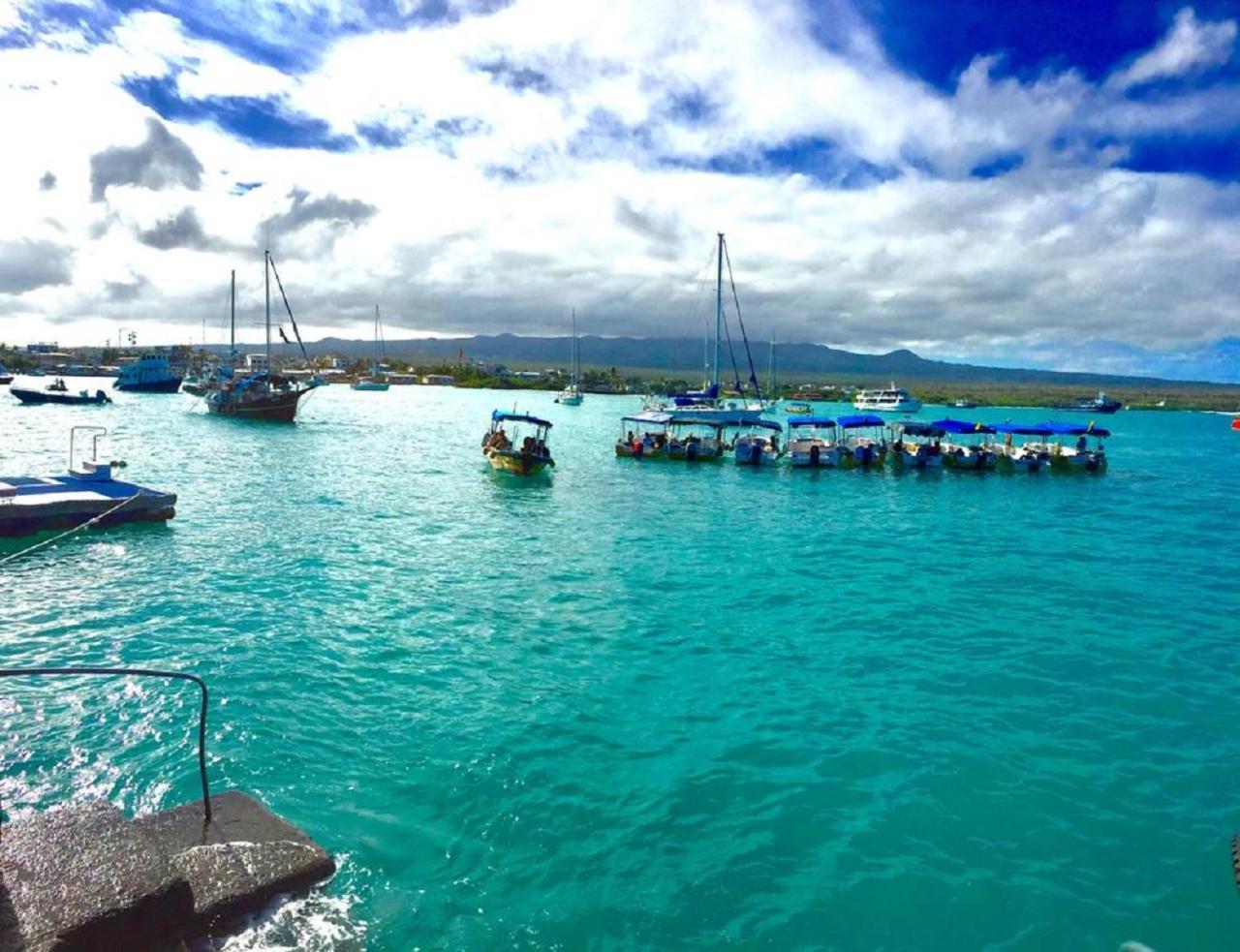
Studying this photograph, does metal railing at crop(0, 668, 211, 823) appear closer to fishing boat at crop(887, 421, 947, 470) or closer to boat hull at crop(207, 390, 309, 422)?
fishing boat at crop(887, 421, 947, 470)

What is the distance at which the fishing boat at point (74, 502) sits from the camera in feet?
83.4

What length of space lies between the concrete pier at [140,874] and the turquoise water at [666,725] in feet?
1.56

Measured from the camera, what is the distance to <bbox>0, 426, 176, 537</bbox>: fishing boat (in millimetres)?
A: 25422

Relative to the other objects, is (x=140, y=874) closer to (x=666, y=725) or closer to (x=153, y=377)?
(x=666, y=725)

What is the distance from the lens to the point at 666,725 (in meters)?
13.7

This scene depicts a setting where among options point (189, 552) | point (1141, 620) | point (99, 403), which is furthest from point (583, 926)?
point (99, 403)

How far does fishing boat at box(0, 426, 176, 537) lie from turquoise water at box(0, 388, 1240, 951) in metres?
0.90

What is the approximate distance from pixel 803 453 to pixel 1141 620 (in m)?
38.9

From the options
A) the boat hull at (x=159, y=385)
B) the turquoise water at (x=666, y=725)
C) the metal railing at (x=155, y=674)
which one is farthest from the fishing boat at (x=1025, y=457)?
the boat hull at (x=159, y=385)

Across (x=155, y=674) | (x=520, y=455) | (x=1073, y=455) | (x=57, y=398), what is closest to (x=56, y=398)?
(x=57, y=398)

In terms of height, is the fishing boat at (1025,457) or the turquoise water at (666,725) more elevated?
the fishing boat at (1025,457)

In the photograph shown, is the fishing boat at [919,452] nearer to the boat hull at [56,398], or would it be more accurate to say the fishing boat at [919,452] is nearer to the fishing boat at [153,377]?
the boat hull at [56,398]

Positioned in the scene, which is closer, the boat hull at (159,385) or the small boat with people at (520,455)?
the small boat with people at (520,455)

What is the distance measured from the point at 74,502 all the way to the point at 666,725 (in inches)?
901
